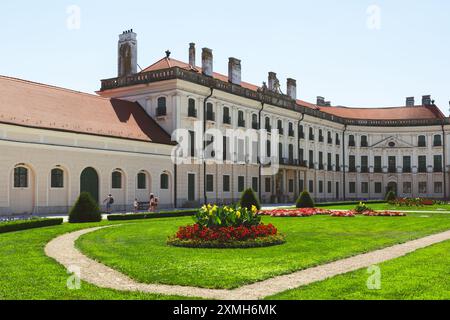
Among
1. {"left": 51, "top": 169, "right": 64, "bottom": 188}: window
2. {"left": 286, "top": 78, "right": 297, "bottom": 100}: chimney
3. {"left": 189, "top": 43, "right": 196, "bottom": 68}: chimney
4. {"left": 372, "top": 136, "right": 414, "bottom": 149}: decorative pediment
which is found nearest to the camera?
{"left": 51, "top": 169, "right": 64, "bottom": 188}: window

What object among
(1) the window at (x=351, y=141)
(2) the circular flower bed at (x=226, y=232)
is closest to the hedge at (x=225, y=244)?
(2) the circular flower bed at (x=226, y=232)

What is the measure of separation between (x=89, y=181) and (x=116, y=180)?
2447mm

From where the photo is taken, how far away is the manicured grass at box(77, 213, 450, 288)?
35.2 ft

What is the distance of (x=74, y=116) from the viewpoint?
33875 mm

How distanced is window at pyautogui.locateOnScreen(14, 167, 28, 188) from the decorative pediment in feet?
172

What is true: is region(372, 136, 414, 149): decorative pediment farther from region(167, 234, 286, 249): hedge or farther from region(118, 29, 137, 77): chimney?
region(167, 234, 286, 249): hedge

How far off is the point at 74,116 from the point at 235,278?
25.9 meters

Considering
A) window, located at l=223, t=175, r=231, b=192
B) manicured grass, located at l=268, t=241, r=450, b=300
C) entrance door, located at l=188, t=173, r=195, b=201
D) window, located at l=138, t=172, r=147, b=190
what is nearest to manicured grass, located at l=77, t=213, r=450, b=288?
manicured grass, located at l=268, t=241, r=450, b=300

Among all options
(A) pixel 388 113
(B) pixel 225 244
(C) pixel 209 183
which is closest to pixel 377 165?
(A) pixel 388 113

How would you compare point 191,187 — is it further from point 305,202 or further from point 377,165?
point 377,165

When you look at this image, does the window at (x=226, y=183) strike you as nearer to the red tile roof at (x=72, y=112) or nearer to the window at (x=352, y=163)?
the red tile roof at (x=72, y=112)

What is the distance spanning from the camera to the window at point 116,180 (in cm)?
3528

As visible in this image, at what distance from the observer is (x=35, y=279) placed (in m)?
10.3
